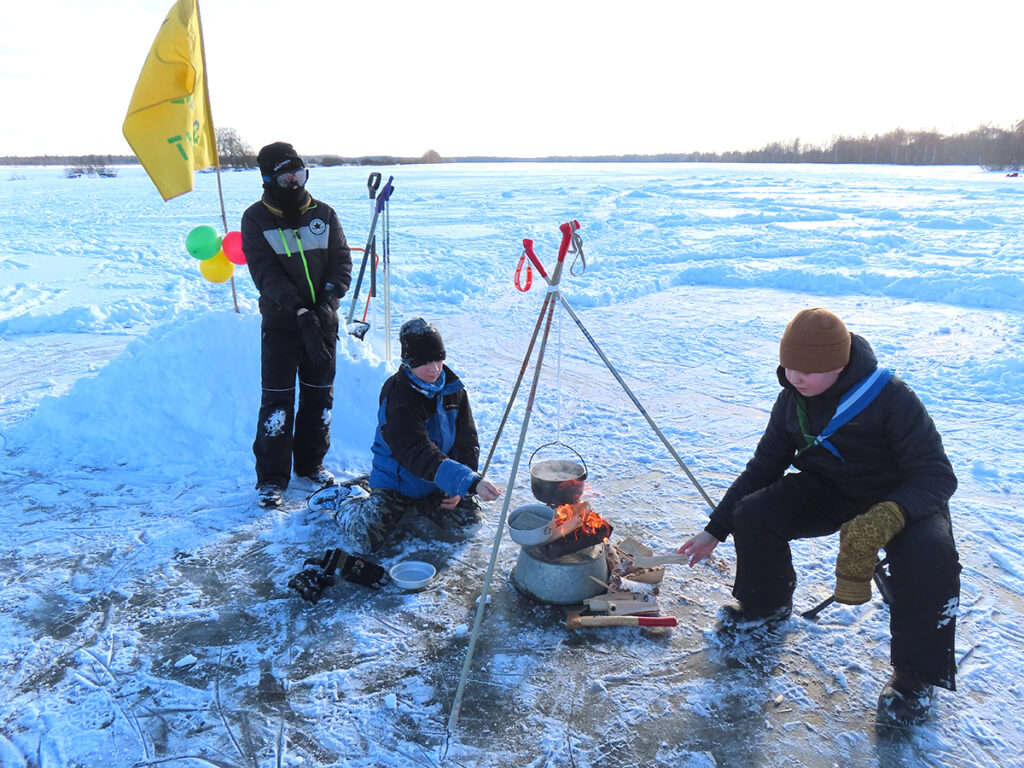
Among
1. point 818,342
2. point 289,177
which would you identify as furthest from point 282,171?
point 818,342

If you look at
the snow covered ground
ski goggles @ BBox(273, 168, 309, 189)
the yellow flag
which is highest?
the yellow flag

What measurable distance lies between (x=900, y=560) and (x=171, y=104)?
5634 millimetres

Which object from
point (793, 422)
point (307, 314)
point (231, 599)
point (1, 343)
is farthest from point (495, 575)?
point (1, 343)

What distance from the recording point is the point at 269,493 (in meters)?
4.45

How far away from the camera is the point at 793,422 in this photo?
3074 millimetres

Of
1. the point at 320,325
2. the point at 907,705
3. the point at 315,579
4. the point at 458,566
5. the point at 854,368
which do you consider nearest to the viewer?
the point at 907,705

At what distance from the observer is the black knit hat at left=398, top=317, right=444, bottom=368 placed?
3.67 metres

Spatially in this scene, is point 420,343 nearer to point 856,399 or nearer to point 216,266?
point 856,399

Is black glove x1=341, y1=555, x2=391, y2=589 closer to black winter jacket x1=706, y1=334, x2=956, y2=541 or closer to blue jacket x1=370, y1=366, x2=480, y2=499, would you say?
blue jacket x1=370, y1=366, x2=480, y2=499

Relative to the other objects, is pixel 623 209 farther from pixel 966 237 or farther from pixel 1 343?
pixel 1 343

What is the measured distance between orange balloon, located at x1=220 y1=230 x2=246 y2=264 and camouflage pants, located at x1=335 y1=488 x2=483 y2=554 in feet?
9.07

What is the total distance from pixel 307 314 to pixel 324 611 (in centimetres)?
192

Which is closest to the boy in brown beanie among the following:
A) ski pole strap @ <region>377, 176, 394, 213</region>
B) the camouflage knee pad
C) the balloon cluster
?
the camouflage knee pad

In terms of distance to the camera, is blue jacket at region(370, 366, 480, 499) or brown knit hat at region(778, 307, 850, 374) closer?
brown knit hat at region(778, 307, 850, 374)
